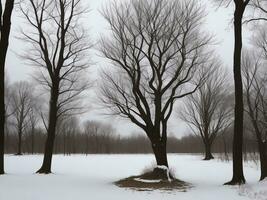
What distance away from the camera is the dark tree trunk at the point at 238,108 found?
14893 millimetres

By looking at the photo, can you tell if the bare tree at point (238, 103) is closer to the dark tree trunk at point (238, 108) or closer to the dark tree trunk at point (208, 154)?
the dark tree trunk at point (238, 108)

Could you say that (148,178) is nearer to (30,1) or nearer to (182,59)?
(182,59)

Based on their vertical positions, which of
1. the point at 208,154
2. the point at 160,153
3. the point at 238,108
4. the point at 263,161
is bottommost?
the point at 208,154

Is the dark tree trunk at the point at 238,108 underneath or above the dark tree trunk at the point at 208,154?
above

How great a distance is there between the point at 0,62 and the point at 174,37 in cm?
995

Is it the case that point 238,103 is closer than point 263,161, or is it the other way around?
point 238,103

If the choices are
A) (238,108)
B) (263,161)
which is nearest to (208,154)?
(263,161)

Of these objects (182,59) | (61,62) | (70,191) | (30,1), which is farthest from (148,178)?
(30,1)

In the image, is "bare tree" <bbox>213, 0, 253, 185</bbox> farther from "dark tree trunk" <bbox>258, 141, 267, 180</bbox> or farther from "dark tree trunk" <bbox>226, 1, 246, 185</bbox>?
"dark tree trunk" <bbox>258, 141, 267, 180</bbox>

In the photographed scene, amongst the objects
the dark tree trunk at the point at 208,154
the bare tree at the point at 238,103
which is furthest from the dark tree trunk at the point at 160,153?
the dark tree trunk at the point at 208,154

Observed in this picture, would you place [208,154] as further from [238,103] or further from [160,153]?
[238,103]

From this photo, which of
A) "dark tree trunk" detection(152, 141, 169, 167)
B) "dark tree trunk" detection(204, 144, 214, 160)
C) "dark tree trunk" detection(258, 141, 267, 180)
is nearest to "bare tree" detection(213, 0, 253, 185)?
"dark tree trunk" detection(258, 141, 267, 180)

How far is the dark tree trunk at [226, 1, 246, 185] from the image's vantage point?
586 inches

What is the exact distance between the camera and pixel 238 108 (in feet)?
50.5
